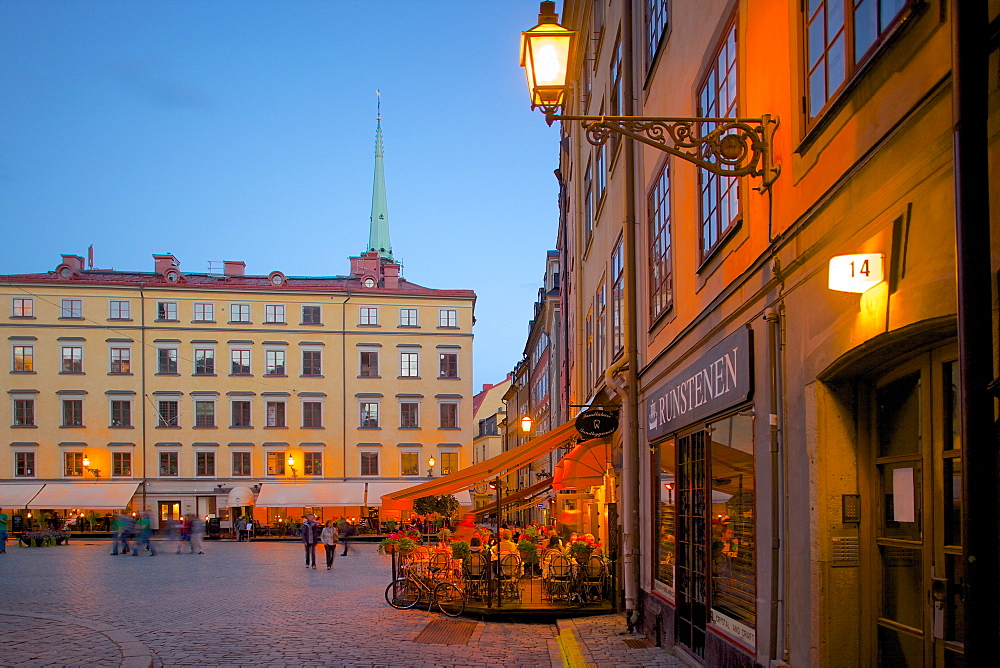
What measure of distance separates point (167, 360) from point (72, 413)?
6.04m

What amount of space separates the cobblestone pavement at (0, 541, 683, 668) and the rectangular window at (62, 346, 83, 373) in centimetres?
3314

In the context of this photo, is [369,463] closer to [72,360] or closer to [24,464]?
[72,360]

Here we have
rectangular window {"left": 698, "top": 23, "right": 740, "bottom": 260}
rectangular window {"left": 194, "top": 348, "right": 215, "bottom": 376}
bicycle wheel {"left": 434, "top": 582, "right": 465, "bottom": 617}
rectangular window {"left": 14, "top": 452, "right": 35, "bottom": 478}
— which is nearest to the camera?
rectangular window {"left": 698, "top": 23, "right": 740, "bottom": 260}

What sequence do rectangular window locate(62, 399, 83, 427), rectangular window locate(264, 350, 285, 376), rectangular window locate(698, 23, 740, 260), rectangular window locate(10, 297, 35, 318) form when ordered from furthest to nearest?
rectangular window locate(264, 350, 285, 376), rectangular window locate(10, 297, 35, 318), rectangular window locate(62, 399, 83, 427), rectangular window locate(698, 23, 740, 260)

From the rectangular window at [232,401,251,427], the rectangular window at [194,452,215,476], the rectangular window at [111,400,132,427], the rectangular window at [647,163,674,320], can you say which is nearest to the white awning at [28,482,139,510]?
the rectangular window at [194,452,215,476]

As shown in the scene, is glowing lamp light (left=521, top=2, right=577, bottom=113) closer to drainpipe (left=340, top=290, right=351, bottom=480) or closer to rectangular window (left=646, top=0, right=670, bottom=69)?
rectangular window (left=646, top=0, right=670, bottom=69)

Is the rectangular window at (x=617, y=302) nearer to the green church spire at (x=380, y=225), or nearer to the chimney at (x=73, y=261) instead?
the chimney at (x=73, y=261)

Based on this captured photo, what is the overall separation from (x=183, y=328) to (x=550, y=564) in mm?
45122

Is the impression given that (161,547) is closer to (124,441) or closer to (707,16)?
(124,441)

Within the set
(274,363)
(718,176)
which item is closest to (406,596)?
(718,176)

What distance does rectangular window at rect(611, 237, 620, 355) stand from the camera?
1569 cm

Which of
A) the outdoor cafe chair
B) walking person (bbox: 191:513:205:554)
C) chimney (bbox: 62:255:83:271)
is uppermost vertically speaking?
chimney (bbox: 62:255:83:271)

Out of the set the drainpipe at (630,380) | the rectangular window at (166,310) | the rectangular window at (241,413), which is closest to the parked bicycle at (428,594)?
the drainpipe at (630,380)

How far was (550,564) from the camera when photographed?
1661 centimetres
